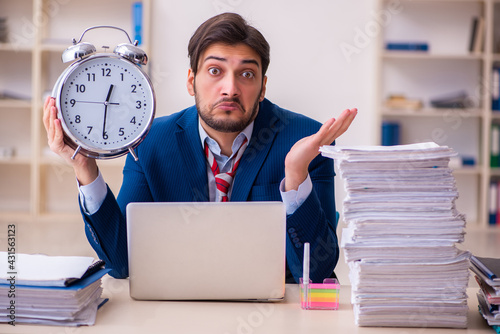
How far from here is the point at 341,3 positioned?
5113mm

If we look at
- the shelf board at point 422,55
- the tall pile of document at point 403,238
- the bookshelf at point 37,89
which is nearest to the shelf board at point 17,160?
the bookshelf at point 37,89

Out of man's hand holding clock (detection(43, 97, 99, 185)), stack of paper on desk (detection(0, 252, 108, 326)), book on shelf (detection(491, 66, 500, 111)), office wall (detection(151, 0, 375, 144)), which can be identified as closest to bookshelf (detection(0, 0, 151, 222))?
office wall (detection(151, 0, 375, 144))

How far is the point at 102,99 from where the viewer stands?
1370mm

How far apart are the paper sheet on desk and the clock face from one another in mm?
269

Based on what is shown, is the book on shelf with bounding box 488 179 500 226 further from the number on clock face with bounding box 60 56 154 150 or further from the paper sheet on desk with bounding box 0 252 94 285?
the paper sheet on desk with bounding box 0 252 94 285

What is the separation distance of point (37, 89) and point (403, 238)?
14.4ft

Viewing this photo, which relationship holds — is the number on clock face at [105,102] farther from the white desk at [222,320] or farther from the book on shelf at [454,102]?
the book on shelf at [454,102]

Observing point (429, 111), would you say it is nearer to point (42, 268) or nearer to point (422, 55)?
point (422, 55)

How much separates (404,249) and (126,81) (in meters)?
0.75

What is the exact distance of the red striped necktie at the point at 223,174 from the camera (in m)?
1.84

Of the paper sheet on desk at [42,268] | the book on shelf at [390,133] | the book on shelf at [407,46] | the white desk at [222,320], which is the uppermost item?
the book on shelf at [407,46]

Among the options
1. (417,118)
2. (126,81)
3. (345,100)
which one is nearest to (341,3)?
(345,100)

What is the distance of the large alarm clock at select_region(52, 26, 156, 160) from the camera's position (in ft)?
4.42

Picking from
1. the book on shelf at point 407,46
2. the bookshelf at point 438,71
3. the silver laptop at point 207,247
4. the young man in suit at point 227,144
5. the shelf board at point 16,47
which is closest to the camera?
the silver laptop at point 207,247
